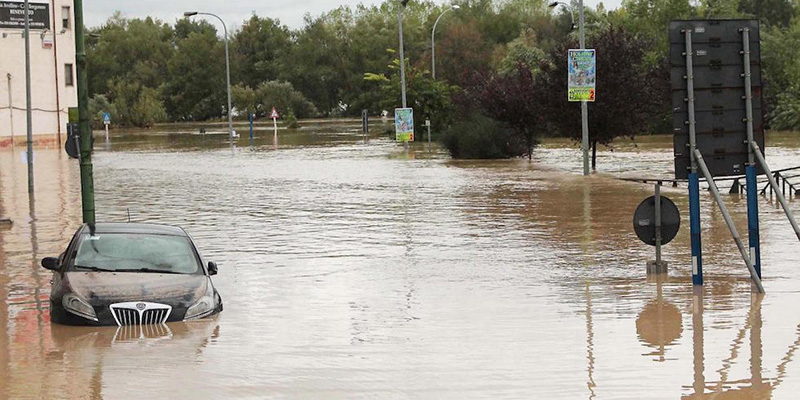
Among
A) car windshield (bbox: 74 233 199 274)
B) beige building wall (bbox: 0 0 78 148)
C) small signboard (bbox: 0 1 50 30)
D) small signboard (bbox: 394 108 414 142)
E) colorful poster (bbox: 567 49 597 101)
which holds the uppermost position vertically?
small signboard (bbox: 0 1 50 30)

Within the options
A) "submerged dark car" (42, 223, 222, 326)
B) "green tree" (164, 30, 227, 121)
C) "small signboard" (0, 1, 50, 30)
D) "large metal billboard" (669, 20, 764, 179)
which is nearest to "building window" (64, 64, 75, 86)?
"small signboard" (0, 1, 50, 30)

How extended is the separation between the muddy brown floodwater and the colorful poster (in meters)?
6.79

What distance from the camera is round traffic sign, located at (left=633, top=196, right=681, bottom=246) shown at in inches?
669

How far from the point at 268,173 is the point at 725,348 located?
34470 mm

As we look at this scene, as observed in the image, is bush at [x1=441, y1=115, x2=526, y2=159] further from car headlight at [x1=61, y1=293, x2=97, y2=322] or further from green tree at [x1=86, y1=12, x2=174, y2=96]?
green tree at [x1=86, y1=12, x2=174, y2=96]

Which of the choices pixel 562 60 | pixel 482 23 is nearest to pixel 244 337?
pixel 562 60

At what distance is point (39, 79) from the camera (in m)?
79.4

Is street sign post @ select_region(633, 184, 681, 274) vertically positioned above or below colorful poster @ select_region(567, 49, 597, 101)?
below

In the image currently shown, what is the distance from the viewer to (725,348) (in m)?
12.6

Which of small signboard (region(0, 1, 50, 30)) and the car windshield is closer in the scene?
the car windshield

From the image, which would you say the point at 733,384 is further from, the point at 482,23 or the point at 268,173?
the point at 482,23

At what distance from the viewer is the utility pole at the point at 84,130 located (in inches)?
794

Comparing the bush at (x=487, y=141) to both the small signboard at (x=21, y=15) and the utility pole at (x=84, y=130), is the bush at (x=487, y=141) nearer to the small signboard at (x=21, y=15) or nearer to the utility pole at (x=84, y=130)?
the small signboard at (x=21, y=15)

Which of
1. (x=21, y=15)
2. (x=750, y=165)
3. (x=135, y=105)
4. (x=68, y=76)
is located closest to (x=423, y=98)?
(x=68, y=76)
